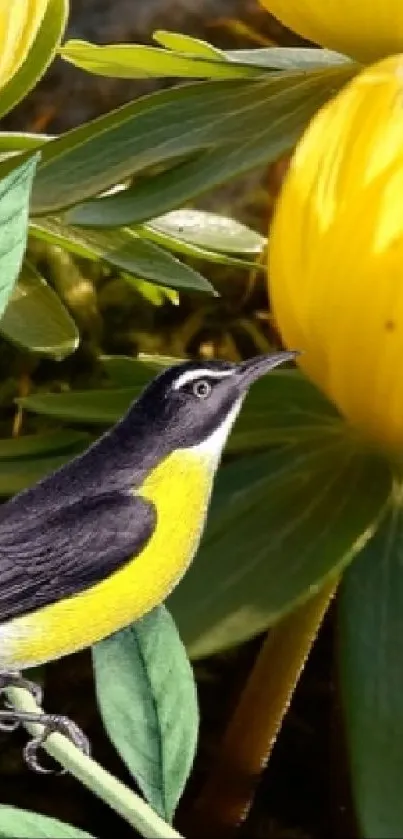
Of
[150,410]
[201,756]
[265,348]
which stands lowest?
[201,756]

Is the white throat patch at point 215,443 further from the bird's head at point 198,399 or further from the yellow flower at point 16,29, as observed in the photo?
the yellow flower at point 16,29

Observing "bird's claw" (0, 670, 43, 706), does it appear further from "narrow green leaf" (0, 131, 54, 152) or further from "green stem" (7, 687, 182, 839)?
"narrow green leaf" (0, 131, 54, 152)

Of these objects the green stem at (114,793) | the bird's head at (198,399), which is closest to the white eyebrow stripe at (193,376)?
the bird's head at (198,399)

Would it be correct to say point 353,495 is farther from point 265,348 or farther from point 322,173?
point 265,348

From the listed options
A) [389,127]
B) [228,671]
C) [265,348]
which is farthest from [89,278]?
[389,127]

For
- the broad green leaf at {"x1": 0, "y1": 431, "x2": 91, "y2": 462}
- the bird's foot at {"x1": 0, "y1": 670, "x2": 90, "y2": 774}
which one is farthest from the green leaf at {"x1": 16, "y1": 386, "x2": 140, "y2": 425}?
the bird's foot at {"x1": 0, "y1": 670, "x2": 90, "y2": 774}
